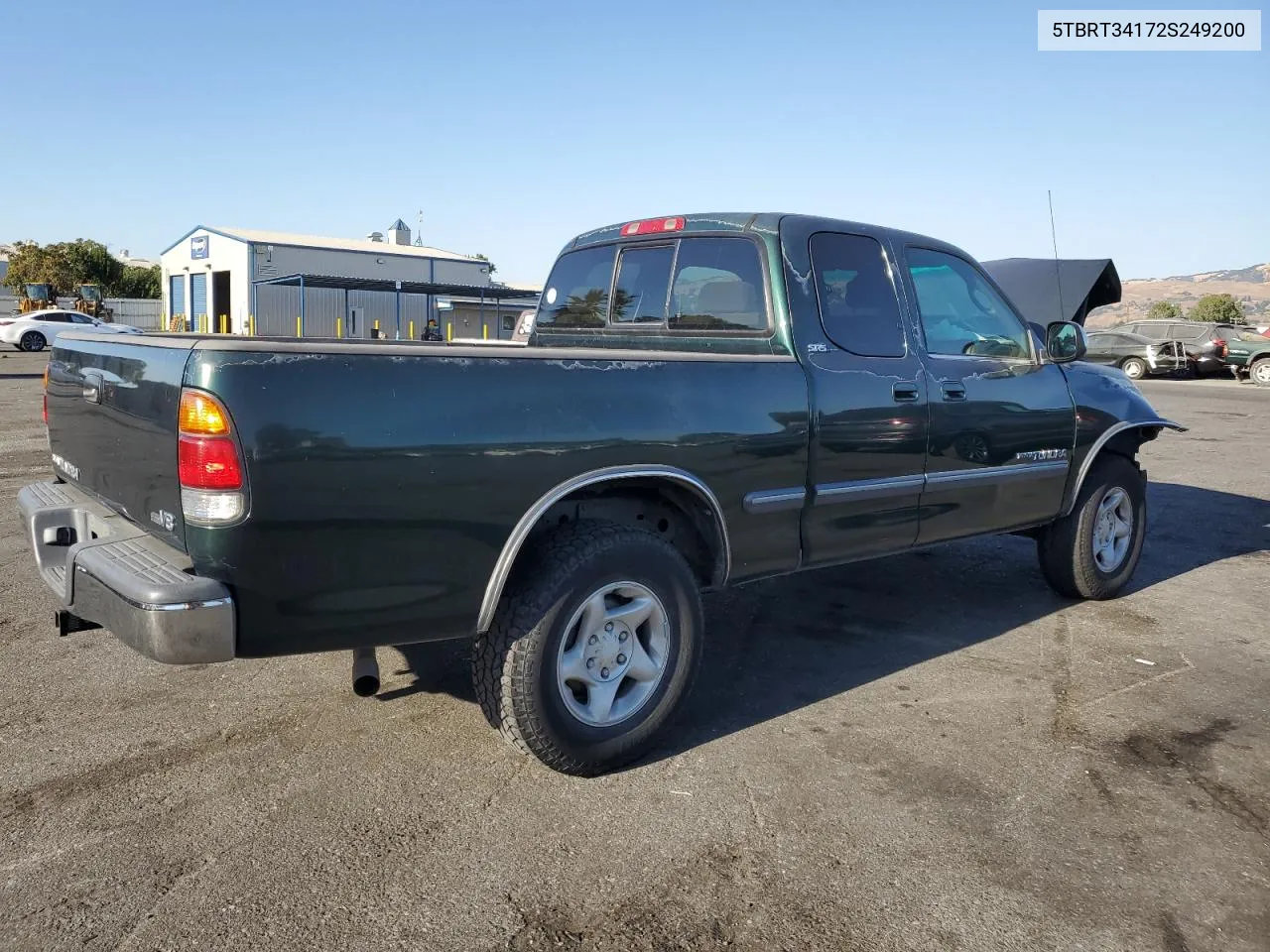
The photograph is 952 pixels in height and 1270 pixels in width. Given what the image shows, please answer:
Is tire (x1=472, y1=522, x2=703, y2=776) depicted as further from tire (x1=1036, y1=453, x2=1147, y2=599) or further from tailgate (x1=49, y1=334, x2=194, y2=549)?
tire (x1=1036, y1=453, x2=1147, y2=599)

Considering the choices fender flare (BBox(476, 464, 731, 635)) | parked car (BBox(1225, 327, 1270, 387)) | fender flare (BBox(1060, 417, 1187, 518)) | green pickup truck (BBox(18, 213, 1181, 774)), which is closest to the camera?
green pickup truck (BBox(18, 213, 1181, 774))

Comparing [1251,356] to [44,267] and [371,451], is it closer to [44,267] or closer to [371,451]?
[371,451]

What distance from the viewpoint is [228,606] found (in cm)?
272

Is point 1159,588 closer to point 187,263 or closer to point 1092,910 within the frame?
point 1092,910

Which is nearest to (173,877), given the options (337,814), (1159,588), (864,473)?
(337,814)

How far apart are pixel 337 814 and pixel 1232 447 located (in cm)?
1345

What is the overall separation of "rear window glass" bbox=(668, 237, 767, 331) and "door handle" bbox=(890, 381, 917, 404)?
658 millimetres

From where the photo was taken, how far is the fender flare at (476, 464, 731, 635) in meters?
3.11

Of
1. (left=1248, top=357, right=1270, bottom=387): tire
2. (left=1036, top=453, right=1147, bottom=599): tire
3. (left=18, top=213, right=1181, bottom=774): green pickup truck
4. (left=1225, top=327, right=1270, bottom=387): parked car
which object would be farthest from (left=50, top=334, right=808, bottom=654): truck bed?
(left=1225, top=327, right=1270, bottom=387): parked car

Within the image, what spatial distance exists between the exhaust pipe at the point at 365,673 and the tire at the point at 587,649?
12.6 inches

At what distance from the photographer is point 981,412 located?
4746 millimetres

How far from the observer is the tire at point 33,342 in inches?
1281

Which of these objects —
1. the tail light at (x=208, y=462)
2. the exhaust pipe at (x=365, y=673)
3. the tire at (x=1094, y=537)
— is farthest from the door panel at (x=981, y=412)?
the tail light at (x=208, y=462)

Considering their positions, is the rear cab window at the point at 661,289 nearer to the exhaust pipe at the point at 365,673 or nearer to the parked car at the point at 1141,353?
the exhaust pipe at the point at 365,673
